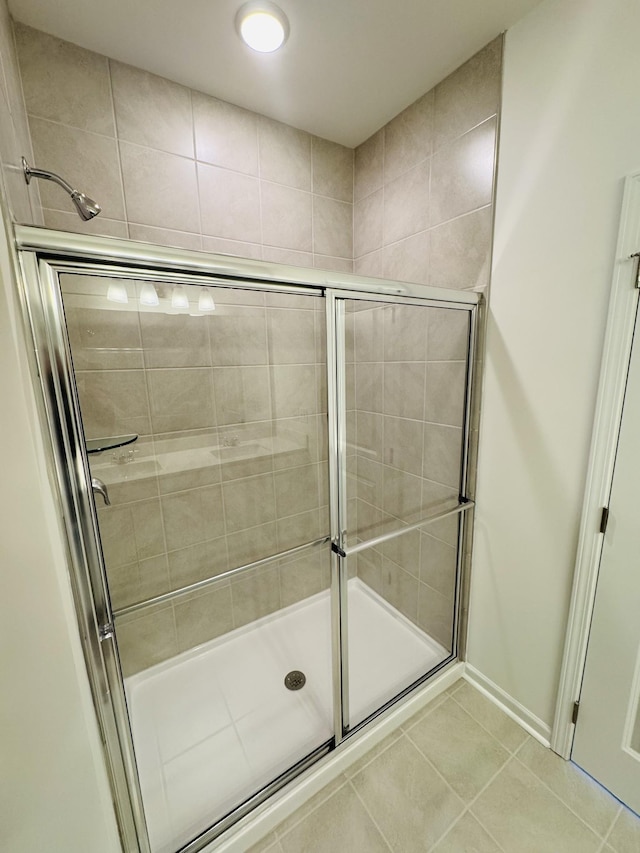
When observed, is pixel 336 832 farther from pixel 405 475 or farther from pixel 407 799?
pixel 405 475

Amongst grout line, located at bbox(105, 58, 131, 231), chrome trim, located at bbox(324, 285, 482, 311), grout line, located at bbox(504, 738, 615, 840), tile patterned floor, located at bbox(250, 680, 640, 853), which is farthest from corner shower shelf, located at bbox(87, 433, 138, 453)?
grout line, located at bbox(504, 738, 615, 840)

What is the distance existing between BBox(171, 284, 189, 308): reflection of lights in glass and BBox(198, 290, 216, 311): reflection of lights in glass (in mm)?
58

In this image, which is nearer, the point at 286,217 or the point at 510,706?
the point at 510,706

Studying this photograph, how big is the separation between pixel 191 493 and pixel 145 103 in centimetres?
164

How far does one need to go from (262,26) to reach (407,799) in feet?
8.65

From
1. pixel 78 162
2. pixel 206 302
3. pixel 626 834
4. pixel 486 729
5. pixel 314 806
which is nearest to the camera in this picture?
pixel 626 834

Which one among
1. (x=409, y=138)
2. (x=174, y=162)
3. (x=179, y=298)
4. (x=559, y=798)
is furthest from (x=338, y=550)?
(x=409, y=138)

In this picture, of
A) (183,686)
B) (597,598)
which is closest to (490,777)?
(597,598)

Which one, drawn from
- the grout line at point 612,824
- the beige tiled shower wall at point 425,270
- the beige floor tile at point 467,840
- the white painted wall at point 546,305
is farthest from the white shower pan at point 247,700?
the grout line at point 612,824

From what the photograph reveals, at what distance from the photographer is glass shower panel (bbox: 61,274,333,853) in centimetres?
129

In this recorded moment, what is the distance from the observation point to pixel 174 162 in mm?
1441

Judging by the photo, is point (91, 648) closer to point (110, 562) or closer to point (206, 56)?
point (110, 562)

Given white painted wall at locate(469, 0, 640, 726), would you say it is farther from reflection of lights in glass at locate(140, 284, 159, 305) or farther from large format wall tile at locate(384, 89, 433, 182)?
reflection of lights in glass at locate(140, 284, 159, 305)

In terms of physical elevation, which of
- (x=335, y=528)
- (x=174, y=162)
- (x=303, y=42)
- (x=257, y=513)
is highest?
(x=303, y=42)
